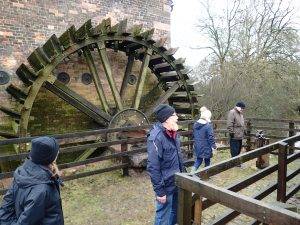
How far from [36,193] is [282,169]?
2.78 metres

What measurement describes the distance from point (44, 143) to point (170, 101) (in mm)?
8357

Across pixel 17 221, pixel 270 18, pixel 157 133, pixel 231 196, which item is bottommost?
pixel 17 221

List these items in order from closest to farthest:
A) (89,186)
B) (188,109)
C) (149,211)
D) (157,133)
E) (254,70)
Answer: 1. (157,133)
2. (149,211)
3. (89,186)
4. (188,109)
5. (254,70)

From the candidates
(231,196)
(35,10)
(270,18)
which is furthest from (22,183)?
(270,18)

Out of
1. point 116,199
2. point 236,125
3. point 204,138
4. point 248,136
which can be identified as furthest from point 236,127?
point 116,199

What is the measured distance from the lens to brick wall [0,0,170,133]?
8.12 m

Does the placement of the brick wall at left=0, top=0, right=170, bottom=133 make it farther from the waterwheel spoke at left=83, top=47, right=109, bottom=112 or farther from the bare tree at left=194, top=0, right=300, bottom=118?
the bare tree at left=194, top=0, right=300, bottom=118

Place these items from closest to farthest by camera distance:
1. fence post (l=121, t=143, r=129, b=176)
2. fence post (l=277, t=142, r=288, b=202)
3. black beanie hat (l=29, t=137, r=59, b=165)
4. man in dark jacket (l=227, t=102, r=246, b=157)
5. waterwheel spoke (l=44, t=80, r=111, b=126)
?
black beanie hat (l=29, t=137, r=59, b=165) → fence post (l=277, t=142, r=288, b=202) → fence post (l=121, t=143, r=129, b=176) → man in dark jacket (l=227, t=102, r=246, b=157) → waterwheel spoke (l=44, t=80, r=111, b=126)

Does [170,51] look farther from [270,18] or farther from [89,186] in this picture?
[270,18]

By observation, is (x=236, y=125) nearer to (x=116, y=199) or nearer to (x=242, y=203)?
(x=116, y=199)

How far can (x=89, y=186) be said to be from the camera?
6371 mm

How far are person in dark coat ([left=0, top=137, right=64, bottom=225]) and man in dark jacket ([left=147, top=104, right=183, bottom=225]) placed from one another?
45.4 inches

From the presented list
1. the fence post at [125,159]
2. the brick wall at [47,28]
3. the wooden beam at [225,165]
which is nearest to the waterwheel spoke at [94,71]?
the brick wall at [47,28]

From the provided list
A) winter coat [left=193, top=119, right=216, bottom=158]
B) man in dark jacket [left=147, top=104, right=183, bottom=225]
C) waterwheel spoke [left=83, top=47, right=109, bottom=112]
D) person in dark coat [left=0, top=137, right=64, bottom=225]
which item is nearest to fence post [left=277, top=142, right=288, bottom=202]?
man in dark jacket [left=147, top=104, right=183, bottom=225]
